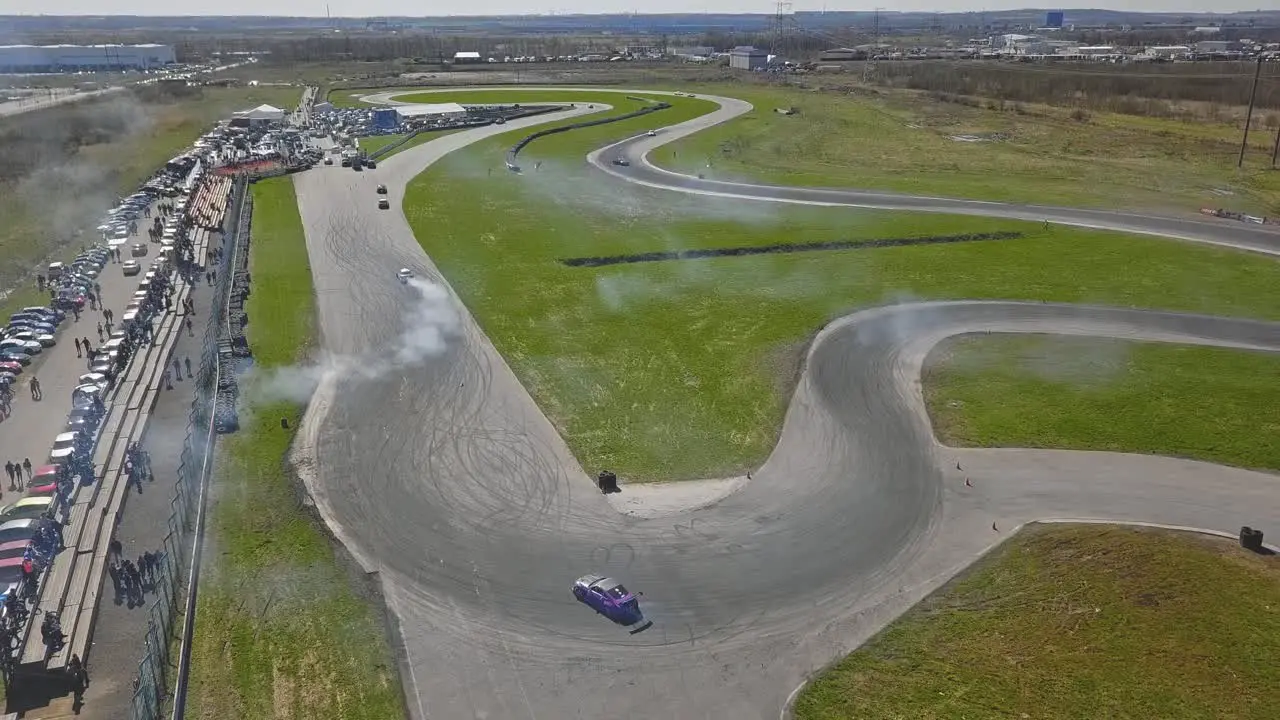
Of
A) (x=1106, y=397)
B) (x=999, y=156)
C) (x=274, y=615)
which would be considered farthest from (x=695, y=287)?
(x=999, y=156)

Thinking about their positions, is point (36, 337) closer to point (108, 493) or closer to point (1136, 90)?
point (108, 493)

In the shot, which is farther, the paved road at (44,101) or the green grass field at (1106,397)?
the paved road at (44,101)

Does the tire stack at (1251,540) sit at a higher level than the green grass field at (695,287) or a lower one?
lower

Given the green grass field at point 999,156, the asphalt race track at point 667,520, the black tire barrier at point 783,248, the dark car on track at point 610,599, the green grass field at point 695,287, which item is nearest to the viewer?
the asphalt race track at point 667,520

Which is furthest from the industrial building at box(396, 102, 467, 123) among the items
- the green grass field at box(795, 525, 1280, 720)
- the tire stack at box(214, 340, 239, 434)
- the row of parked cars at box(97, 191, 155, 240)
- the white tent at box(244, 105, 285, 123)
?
the green grass field at box(795, 525, 1280, 720)

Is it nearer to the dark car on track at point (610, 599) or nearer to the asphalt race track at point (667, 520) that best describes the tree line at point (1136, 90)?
the asphalt race track at point (667, 520)

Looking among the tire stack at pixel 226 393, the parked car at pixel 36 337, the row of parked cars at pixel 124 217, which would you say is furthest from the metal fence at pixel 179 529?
the row of parked cars at pixel 124 217

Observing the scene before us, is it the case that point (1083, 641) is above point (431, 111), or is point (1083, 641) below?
below

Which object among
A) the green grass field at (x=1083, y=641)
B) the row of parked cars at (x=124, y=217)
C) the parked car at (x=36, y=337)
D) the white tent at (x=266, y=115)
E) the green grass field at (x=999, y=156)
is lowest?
the green grass field at (x=1083, y=641)
